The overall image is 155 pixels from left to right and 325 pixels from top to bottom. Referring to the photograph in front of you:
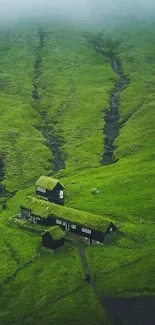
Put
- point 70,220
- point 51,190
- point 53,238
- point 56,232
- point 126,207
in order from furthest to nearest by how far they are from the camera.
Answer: point 51,190
point 126,207
point 70,220
point 56,232
point 53,238

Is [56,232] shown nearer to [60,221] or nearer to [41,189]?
[60,221]

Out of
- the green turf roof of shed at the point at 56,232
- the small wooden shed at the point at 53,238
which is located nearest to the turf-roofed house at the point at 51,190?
the green turf roof of shed at the point at 56,232

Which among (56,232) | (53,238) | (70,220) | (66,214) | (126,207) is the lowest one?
(53,238)

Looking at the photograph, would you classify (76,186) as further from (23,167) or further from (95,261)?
(95,261)

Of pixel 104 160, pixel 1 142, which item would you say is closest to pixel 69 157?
pixel 104 160

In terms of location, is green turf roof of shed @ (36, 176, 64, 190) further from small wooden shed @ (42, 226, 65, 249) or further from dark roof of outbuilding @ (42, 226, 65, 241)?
small wooden shed @ (42, 226, 65, 249)

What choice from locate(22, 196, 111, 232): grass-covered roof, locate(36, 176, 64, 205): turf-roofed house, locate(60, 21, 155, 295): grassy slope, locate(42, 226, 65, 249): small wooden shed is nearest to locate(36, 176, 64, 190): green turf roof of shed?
locate(36, 176, 64, 205): turf-roofed house

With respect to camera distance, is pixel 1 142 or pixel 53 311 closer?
pixel 53 311

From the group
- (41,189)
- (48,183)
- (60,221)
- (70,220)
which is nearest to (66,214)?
(60,221)

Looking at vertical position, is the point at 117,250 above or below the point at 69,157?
below
